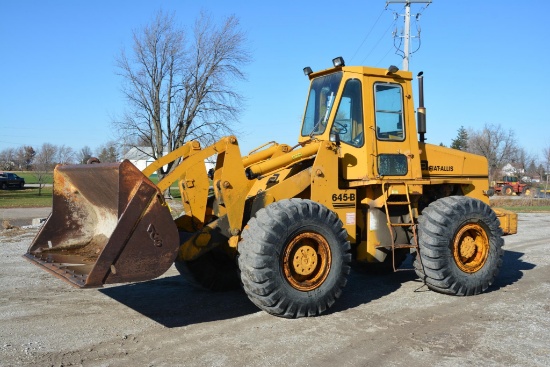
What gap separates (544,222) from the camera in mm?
19219

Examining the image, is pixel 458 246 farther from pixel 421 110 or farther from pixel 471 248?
pixel 421 110

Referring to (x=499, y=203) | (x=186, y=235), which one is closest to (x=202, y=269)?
(x=186, y=235)

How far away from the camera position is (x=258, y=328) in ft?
19.5

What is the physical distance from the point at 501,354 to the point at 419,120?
147 inches

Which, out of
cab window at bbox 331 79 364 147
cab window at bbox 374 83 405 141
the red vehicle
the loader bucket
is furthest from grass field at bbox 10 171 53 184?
cab window at bbox 374 83 405 141

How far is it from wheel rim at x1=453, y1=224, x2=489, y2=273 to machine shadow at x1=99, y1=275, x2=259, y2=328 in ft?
9.64

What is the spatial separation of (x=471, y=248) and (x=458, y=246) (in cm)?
27

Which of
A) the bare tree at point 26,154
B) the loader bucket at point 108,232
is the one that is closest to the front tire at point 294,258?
the loader bucket at point 108,232

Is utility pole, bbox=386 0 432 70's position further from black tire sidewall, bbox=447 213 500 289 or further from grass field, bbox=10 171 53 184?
grass field, bbox=10 171 53 184

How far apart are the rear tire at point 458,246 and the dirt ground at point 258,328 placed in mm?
258

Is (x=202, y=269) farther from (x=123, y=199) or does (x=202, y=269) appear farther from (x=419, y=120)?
(x=419, y=120)

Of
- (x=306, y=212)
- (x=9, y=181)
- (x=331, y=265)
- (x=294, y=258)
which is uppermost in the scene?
(x=9, y=181)

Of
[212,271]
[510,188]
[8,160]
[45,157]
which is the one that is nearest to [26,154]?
[8,160]

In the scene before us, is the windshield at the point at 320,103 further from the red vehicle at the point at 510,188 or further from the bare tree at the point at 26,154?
the bare tree at the point at 26,154
